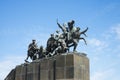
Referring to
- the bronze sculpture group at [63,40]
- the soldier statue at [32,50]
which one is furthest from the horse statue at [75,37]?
the soldier statue at [32,50]

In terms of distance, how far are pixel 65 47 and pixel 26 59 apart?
418cm

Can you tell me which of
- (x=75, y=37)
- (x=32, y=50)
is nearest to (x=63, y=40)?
(x=75, y=37)

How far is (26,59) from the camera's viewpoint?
2583 cm

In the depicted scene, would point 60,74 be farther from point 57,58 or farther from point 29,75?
point 29,75

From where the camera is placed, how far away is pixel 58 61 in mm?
Answer: 22812

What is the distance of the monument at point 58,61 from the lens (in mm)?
22203

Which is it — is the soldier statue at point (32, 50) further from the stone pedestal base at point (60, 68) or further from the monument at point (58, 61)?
the stone pedestal base at point (60, 68)

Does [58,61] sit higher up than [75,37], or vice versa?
[75,37]

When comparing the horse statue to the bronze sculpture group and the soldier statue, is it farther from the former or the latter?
the soldier statue

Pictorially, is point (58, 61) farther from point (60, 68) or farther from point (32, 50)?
point (32, 50)

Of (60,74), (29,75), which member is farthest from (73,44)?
(29,75)

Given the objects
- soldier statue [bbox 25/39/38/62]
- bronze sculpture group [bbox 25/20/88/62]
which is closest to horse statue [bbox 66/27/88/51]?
bronze sculpture group [bbox 25/20/88/62]

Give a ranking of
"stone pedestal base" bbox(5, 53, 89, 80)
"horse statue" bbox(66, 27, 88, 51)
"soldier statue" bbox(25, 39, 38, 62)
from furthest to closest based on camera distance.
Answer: "soldier statue" bbox(25, 39, 38, 62) → "horse statue" bbox(66, 27, 88, 51) → "stone pedestal base" bbox(5, 53, 89, 80)

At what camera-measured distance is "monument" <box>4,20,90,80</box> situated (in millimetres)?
22203
